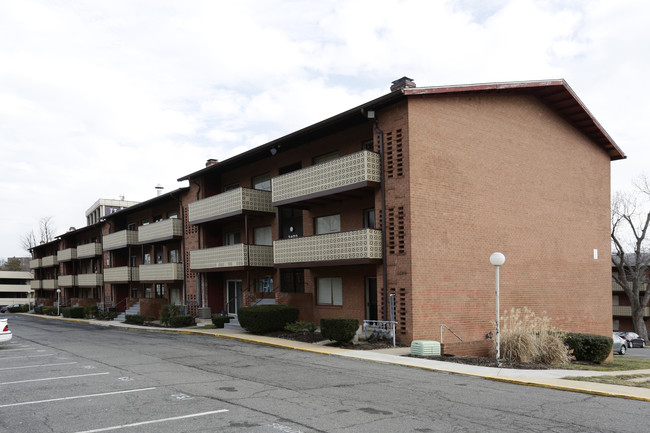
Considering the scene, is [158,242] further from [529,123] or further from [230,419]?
[230,419]

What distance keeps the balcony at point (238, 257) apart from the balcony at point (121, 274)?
14081 mm

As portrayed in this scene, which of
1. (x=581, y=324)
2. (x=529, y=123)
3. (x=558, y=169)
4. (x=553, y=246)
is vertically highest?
(x=529, y=123)

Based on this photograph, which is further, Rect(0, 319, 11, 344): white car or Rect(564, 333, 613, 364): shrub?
Rect(0, 319, 11, 344): white car

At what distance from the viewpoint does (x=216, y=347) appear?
1864 cm

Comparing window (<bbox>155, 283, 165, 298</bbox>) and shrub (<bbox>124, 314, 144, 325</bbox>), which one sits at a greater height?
window (<bbox>155, 283, 165, 298</bbox>)

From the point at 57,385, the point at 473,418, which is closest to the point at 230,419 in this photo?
the point at 473,418

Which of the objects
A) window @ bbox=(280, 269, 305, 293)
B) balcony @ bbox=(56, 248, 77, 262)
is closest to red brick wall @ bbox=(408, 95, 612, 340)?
window @ bbox=(280, 269, 305, 293)

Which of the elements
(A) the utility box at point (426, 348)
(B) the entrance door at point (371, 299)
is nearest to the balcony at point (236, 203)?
(B) the entrance door at point (371, 299)

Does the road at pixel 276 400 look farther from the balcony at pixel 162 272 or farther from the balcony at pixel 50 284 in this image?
the balcony at pixel 50 284

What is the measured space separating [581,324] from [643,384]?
1420 cm

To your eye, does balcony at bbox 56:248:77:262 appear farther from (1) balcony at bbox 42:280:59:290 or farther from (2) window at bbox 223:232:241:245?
(2) window at bbox 223:232:241:245

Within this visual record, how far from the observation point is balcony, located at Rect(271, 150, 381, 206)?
65.8 feet

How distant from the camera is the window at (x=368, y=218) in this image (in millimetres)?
22156

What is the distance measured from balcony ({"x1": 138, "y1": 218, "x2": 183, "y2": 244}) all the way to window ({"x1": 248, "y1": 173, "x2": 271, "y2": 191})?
25.2 feet
